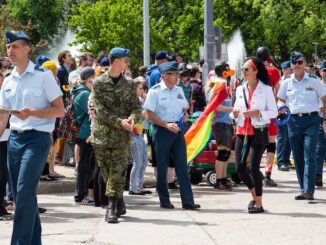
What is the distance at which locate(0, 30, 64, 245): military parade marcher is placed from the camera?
299 inches

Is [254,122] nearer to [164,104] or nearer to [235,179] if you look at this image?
[164,104]

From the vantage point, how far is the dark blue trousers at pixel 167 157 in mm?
11414

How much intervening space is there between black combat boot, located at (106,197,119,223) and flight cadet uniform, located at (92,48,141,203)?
0.19 feet

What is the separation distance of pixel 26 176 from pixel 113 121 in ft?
8.88

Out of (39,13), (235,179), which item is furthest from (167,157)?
(39,13)

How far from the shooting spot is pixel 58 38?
81.9 m

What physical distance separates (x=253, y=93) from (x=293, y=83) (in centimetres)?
154

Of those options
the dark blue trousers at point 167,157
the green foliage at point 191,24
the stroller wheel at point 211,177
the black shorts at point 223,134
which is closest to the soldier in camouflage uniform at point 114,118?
the dark blue trousers at point 167,157

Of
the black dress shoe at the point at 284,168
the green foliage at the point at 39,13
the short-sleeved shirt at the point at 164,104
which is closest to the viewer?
the short-sleeved shirt at the point at 164,104

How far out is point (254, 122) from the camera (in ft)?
36.4

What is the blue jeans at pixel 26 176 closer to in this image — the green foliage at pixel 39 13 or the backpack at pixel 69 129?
the backpack at pixel 69 129

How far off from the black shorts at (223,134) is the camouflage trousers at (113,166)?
3.65 meters

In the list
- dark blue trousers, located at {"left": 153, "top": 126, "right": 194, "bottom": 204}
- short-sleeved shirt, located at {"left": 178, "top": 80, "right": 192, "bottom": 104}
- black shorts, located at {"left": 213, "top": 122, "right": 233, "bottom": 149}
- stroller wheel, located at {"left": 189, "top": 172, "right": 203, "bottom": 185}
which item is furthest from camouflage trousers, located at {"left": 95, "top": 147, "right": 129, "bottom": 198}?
stroller wheel, located at {"left": 189, "top": 172, "right": 203, "bottom": 185}

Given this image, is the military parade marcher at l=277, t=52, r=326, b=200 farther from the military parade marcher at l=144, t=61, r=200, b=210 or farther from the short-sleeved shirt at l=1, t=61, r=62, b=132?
the short-sleeved shirt at l=1, t=61, r=62, b=132
